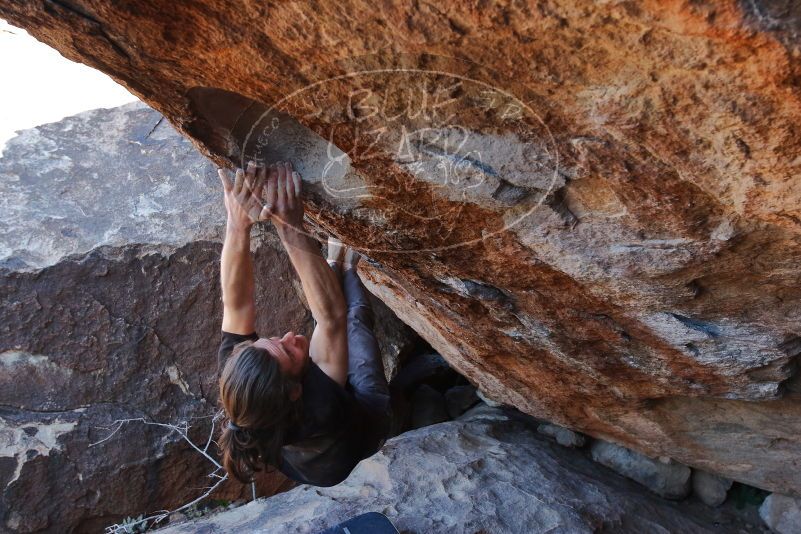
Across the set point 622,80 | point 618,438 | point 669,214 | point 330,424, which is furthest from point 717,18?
point 618,438

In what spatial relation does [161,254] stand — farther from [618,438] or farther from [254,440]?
[618,438]

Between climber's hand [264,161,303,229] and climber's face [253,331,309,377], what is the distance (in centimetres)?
34

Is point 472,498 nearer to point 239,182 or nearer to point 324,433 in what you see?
point 324,433

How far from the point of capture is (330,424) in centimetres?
211

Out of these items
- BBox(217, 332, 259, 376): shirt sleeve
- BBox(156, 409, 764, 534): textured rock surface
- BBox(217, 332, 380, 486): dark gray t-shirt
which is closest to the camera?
BBox(217, 332, 380, 486): dark gray t-shirt

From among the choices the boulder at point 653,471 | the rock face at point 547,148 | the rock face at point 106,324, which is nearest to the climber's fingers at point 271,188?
the rock face at point 547,148

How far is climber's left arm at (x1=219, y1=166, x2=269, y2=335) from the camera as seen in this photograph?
2.02m

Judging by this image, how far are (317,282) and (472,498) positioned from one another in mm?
1368

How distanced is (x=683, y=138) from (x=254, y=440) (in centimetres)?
143

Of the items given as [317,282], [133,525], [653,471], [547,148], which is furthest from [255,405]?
[653,471]

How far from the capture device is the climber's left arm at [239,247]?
2.02m

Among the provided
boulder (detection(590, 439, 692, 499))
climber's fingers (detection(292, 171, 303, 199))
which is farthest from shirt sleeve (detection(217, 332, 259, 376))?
boulder (detection(590, 439, 692, 499))

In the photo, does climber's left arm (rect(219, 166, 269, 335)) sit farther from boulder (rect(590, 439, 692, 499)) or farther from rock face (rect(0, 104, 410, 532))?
boulder (rect(590, 439, 692, 499))

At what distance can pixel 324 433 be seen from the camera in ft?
7.00
